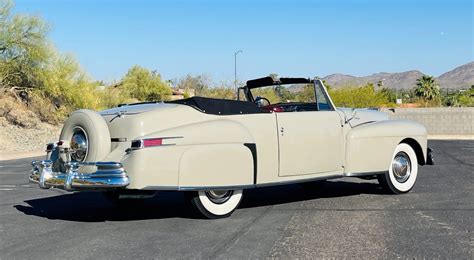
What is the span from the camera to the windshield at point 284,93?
9266mm

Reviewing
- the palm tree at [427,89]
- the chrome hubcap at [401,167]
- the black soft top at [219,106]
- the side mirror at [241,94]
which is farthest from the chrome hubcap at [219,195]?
the palm tree at [427,89]

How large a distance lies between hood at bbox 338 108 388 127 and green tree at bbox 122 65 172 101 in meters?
53.9

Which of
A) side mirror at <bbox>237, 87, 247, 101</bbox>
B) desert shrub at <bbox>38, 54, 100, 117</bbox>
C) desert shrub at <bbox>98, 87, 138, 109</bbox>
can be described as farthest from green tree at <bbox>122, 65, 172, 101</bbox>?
side mirror at <bbox>237, 87, 247, 101</bbox>

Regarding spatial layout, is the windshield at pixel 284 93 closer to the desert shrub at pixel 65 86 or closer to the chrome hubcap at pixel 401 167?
the chrome hubcap at pixel 401 167

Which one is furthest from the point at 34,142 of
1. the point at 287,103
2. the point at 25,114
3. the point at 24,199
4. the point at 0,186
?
the point at 287,103

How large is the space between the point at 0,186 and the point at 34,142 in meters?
22.6

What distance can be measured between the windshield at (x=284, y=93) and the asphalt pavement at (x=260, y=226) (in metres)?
1.59

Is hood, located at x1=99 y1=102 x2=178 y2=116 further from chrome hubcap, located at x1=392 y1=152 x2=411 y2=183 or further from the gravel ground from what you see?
the gravel ground

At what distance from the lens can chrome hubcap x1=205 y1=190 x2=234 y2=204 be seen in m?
7.32

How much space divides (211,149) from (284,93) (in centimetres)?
291

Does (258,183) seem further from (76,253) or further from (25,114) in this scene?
(25,114)

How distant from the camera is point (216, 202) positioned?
7.38 metres

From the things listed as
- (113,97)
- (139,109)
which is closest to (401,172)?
(139,109)

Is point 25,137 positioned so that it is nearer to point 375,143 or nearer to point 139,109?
point 139,109
